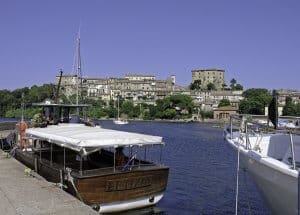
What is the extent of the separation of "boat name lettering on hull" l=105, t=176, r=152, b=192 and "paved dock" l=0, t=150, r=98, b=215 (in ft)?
5.87

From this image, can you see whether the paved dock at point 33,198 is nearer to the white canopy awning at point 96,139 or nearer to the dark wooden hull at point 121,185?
the dark wooden hull at point 121,185

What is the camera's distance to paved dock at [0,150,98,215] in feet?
48.9

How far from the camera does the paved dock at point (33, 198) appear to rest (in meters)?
14.9

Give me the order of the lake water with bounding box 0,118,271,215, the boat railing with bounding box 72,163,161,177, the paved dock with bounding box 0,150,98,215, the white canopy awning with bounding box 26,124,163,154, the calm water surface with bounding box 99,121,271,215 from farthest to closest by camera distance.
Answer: the calm water surface with bounding box 99,121,271,215 → the lake water with bounding box 0,118,271,215 → the boat railing with bounding box 72,163,161,177 → the white canopy awning with bounding box 26,124,163,154 → the paved dock with bounding box 0,150,98,215

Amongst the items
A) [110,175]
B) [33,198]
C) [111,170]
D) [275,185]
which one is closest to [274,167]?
[275,185]

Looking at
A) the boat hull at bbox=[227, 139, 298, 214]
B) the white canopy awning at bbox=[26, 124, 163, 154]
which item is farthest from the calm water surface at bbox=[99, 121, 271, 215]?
the white canopy awning at bbox=[26, 124, 163, 154]

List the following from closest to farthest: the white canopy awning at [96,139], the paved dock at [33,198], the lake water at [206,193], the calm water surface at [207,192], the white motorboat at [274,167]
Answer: the white motorboat at [274,167], the paved dock at [33,198], the white canopy awning at [96,139], the lake water at [206,193], the calm water surface at [207,192]

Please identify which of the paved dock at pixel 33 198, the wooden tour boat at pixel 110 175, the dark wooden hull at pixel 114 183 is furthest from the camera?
the wooden tour boat at pixel 110 175

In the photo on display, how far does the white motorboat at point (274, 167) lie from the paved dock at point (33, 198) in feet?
16.4

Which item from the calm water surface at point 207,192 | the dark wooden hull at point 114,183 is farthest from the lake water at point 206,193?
the dark wooden hull at point 114,183

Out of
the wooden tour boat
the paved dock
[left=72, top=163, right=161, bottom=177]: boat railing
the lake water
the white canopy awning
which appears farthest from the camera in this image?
the lake water

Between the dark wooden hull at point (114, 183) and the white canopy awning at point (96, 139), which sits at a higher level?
the white canopy awning at point (96, 139)

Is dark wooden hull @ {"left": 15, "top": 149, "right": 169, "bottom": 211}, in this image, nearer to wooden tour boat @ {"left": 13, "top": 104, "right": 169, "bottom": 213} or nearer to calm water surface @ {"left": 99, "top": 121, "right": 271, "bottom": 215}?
wooden tour boat @ {"left": 13, "top": 104, "right": 169, "bottom": 213}

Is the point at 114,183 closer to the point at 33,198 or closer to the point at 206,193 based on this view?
the point at 33,198
